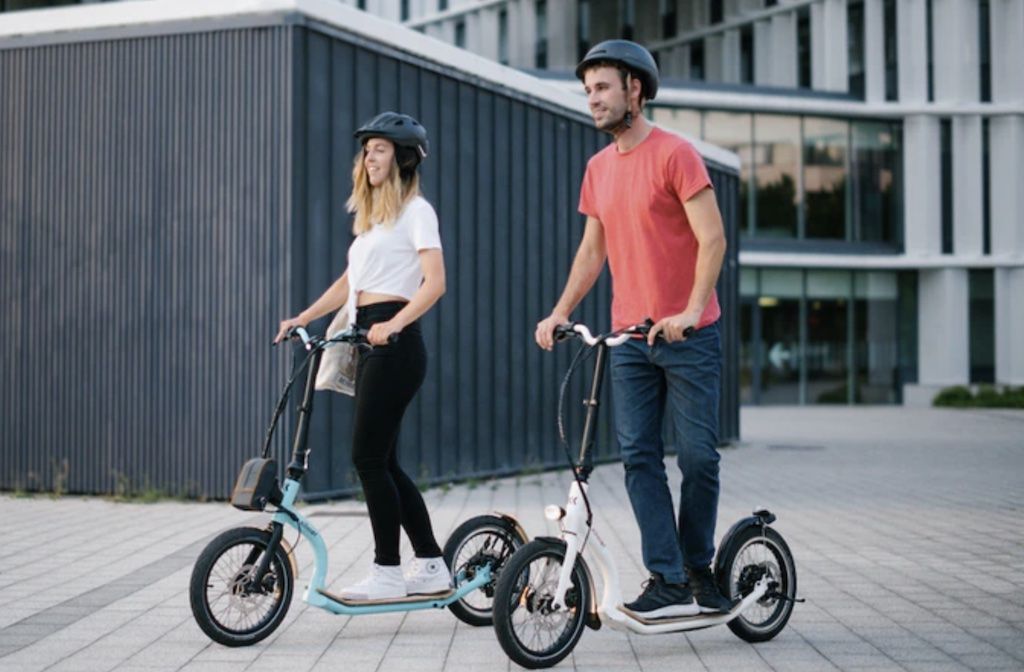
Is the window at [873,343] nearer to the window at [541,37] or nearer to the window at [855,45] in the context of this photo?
the window at [855,45]

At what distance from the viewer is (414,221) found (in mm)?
5527

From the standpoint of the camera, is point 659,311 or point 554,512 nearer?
point 554,512

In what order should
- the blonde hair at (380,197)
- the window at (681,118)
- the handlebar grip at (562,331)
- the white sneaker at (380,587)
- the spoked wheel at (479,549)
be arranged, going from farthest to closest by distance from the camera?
the window at (681,118), the spoked wheel at (479,549), the blonde hair at (380,197), the white sneaker at (380,587), the handlebar grip at (562,331)

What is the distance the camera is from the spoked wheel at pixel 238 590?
16.7 ft

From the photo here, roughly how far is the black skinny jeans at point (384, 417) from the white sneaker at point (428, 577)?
0.04m

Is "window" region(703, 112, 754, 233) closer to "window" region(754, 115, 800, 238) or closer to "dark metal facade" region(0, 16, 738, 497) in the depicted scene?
"window" region(754, 115, 800, 238)

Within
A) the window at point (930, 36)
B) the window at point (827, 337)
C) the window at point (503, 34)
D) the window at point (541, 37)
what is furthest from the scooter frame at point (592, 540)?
the window at point (503, 34)

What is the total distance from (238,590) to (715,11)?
3541cm

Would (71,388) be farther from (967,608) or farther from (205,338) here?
(967,608)

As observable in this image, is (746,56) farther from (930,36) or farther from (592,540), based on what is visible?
(592,540)

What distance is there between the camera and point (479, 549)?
18.8 feet

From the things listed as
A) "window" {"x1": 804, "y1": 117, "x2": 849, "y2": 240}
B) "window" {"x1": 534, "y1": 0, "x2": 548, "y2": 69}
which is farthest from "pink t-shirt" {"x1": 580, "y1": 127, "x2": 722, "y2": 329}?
"window" {"x1": 534, "y1": 0, "x2": 548, "y2": 69}

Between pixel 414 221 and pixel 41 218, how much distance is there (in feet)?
Answer: 21.5

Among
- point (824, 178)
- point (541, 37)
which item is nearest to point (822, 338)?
Result: point (824, 178)
